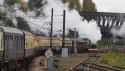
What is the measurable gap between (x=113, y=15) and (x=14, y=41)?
70.2 meters

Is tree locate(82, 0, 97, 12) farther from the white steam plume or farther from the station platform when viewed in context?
the station platform

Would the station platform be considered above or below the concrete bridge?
below

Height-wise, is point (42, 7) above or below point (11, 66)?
above

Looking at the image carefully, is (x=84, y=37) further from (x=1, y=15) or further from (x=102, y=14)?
(x=1, y=15)

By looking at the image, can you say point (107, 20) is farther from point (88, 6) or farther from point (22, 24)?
point (22, 24)

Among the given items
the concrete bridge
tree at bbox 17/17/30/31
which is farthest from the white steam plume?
tree at bbox 17/17/30/31

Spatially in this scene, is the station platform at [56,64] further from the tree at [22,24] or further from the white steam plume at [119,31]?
the white steam plume at [119,31]

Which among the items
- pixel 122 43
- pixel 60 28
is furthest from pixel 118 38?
pixel 60 28

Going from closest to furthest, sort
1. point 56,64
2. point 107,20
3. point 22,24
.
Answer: point 56,64 → point 22,24 → point 107,20

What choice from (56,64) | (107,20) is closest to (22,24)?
(56,64)

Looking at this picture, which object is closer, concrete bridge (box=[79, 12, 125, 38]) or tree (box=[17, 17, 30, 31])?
tree (box=[17, 17, 30, 31])

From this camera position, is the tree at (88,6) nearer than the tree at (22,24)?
No

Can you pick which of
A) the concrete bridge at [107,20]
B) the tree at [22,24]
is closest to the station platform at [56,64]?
the tree at [22,24]

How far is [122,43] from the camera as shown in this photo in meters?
105
